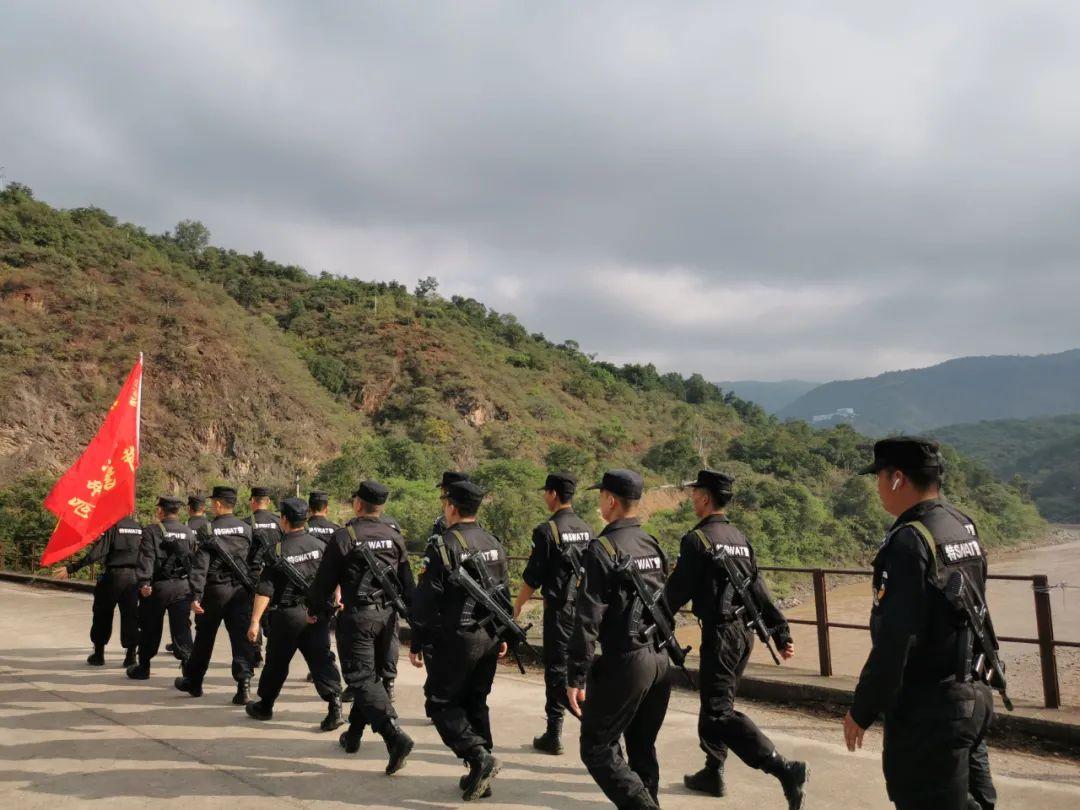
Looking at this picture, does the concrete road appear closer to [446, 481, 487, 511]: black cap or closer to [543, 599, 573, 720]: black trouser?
[543, 599, 573, 720]: black trouser

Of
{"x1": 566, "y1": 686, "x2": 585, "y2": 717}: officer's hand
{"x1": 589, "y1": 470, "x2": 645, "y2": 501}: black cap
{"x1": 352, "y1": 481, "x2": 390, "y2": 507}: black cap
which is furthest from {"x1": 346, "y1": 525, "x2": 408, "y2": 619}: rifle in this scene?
{"x1": 589, "y1": 470, "x2": 645, "y2": 501}: black cap

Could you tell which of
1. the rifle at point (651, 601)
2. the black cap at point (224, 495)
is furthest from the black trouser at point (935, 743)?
the black cap at point (224, 495)

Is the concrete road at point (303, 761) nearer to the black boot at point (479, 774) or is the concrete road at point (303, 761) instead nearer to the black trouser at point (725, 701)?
the black boot at point (479, 774)

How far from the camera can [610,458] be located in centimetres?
4694

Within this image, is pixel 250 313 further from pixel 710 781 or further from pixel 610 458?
pixel 710 781

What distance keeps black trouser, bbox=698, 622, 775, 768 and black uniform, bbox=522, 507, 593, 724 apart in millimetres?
1110

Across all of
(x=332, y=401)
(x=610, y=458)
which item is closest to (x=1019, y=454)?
(x=610, y=458)

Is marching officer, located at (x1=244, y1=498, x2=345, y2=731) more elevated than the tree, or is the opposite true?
the tree

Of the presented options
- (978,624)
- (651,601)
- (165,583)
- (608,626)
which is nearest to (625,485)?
(651,601)

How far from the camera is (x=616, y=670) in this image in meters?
3.47

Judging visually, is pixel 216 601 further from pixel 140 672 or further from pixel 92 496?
pixel 92 496

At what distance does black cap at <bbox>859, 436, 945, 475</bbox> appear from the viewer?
281 cm

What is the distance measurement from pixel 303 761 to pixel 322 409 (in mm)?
37205

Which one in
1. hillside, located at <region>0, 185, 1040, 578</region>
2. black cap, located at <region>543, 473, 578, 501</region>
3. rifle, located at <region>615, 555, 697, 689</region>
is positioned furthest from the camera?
hillside, located at <region>0, 185, 1040, 578</region>
